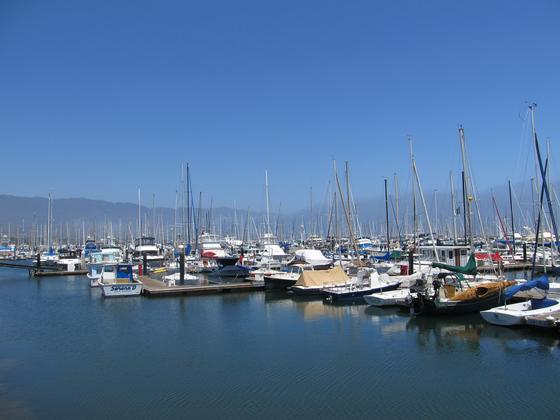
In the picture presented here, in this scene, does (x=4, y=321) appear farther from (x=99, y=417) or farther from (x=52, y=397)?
(x=99, y=417)

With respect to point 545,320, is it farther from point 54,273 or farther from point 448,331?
point 54,273

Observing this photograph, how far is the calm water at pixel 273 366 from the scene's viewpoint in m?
15.7

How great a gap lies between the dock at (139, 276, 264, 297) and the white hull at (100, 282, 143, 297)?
93 centimetres

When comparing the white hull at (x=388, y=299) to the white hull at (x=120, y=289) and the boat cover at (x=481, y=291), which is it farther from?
the white hull at (x=120, y=289)

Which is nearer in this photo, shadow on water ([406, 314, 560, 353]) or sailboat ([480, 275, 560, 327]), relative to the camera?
shadow on water ([406, 314, 560, 353])

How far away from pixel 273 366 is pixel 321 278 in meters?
19.9

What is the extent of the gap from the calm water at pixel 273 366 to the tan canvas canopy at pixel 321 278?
659 centimetres

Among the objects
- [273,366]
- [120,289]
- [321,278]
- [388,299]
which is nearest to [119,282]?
[120,289]

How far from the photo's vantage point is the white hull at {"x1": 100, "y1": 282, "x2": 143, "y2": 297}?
39.4 m

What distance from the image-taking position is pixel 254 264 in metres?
61.3

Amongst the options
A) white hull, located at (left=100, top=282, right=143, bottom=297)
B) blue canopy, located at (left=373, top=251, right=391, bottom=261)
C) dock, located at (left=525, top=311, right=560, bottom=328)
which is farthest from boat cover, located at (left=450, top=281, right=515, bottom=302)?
blue canopy, located at (left=373, top=251, right=391, bottom=261)

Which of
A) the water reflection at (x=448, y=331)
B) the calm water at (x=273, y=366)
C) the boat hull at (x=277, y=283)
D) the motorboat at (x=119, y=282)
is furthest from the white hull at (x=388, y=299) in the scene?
the motorboat at (x=119, y=282)

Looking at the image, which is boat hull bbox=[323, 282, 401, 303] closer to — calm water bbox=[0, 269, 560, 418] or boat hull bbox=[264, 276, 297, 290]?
calm water bbox=[0, 269, 560, 418]

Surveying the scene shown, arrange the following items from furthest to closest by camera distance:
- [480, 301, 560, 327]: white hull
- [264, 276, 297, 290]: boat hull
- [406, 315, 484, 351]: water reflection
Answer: [264, 276, 297, 290]: boat hull
[480, 301, 560, 327]: white hull
[406, 315, 484, 351]: water reflection
